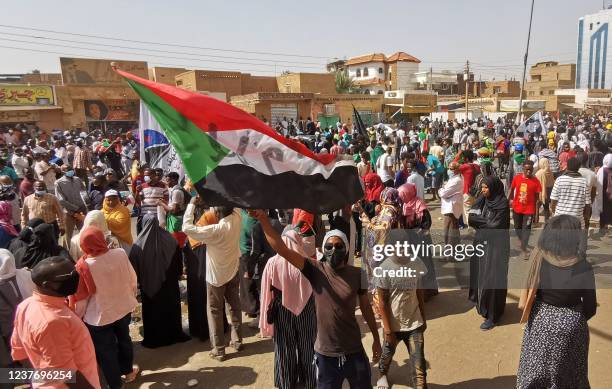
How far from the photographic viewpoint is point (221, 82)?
32281 millimetres

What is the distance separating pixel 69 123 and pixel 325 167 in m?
30.2

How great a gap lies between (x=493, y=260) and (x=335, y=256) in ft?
8.73

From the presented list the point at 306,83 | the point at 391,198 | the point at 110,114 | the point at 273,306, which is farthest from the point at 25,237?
the point at 306,83

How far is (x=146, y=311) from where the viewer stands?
15.4ft

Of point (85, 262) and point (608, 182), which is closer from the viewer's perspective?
point (85, 262)

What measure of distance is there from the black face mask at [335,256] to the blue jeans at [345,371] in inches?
25.3

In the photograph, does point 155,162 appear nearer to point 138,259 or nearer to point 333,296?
point 138,259

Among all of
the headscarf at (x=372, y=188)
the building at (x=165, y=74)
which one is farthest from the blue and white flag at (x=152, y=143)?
the building at (x=165, y=74)

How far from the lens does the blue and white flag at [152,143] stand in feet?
21.7

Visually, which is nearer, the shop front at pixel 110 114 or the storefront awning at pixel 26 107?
the storefront awning at pixel 26 107

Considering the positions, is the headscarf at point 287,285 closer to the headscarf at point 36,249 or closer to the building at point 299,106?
the headscarf at point 36,249

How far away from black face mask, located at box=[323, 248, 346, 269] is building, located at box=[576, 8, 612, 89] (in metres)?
127

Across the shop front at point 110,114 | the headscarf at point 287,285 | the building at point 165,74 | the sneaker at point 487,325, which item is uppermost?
the building at point 165,74

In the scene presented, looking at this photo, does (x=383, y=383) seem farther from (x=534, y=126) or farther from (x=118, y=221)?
(x=534, y=126)
